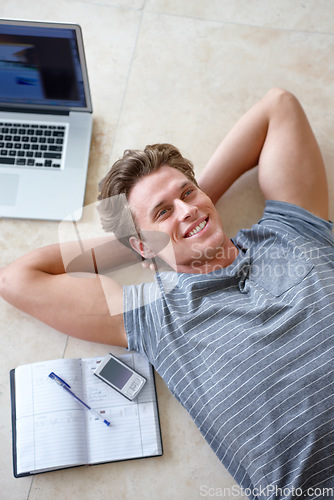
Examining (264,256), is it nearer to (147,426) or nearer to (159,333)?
(159,333)

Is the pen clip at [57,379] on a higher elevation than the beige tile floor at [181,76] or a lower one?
lower

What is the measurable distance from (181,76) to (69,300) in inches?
38.2

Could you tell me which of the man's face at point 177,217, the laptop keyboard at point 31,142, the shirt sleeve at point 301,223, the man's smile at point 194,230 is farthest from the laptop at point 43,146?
the shirt sleeve at point 301,223

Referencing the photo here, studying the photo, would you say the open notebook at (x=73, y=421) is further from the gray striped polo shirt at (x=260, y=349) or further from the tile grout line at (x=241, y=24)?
the tile grout line at (x=241, y=24)

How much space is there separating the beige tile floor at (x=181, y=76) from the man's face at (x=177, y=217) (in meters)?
0.27

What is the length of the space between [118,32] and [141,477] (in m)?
1.57

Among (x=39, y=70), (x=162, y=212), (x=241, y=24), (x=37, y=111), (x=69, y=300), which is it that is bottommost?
(x=69, y=300)

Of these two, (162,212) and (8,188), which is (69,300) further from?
(8,188)

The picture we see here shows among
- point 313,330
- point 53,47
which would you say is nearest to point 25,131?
point 53,47

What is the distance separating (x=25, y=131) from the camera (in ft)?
4.80

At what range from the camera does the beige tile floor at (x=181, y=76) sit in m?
1.47

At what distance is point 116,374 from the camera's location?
128cm

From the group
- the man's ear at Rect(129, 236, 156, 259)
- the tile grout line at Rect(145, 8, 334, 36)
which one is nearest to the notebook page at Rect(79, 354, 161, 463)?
the man's ear at Rect(129, 236, 156, 259)

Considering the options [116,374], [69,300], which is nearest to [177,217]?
[69,300]
